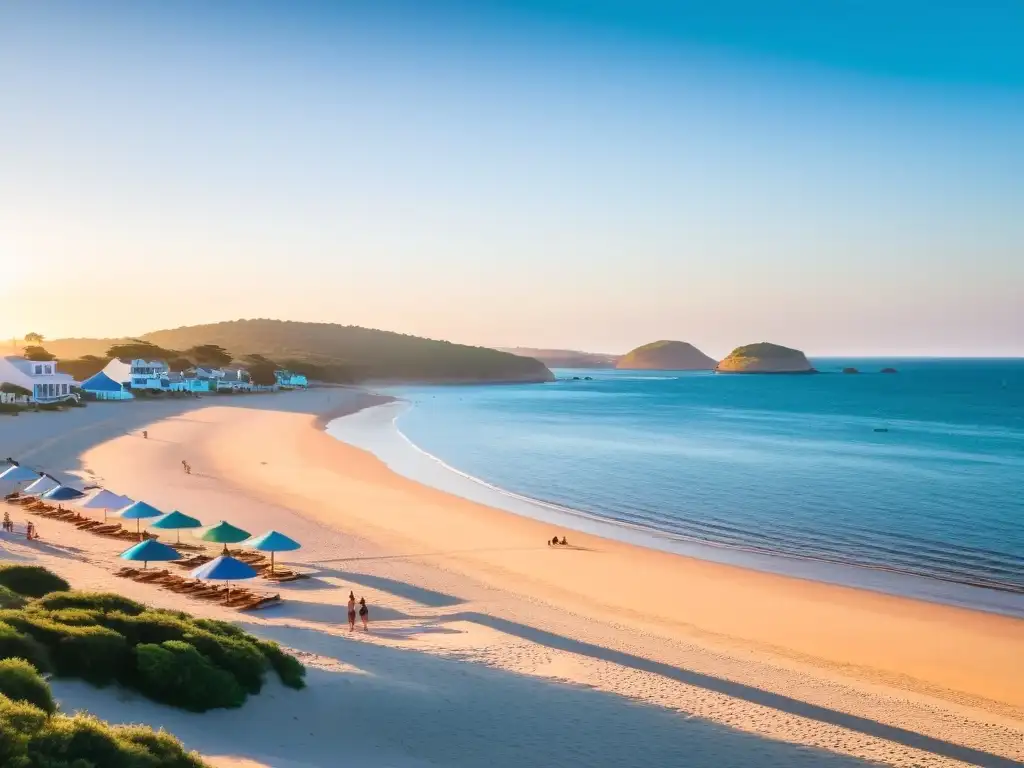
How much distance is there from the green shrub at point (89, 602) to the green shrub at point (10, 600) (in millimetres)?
406

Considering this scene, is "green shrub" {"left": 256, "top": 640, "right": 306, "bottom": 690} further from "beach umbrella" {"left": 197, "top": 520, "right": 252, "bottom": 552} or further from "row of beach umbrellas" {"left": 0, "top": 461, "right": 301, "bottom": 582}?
"beach umbrella" {"left": 197, "top": 520, "right": 252, "bottom": 552}

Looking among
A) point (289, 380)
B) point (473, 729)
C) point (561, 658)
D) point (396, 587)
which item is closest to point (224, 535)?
point (396, 587)

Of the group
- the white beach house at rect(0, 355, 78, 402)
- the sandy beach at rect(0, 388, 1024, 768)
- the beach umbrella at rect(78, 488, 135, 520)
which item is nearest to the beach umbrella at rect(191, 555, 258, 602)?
the sandy beach at rect(0, 388, 1024, 768)

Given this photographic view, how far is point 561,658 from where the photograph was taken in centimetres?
1541

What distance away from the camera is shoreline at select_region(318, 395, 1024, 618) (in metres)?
22.2

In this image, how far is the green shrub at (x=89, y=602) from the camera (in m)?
12.0

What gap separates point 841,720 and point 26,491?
98.0 ft

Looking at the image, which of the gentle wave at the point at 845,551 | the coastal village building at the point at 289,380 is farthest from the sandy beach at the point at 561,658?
the coastal village building at the point at 289,380

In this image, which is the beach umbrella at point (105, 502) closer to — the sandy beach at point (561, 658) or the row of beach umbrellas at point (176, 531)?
the row of beach umbrellas at point (176, 531)

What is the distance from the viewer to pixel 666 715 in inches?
491

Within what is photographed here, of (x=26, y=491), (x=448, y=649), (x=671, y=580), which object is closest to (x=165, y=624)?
(x=448, y=649)

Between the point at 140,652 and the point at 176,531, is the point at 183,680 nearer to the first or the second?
the point at 140,652

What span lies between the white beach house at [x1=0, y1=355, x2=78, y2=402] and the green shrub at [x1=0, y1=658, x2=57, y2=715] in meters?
73.9

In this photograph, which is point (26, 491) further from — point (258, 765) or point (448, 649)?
point (258, 765)
